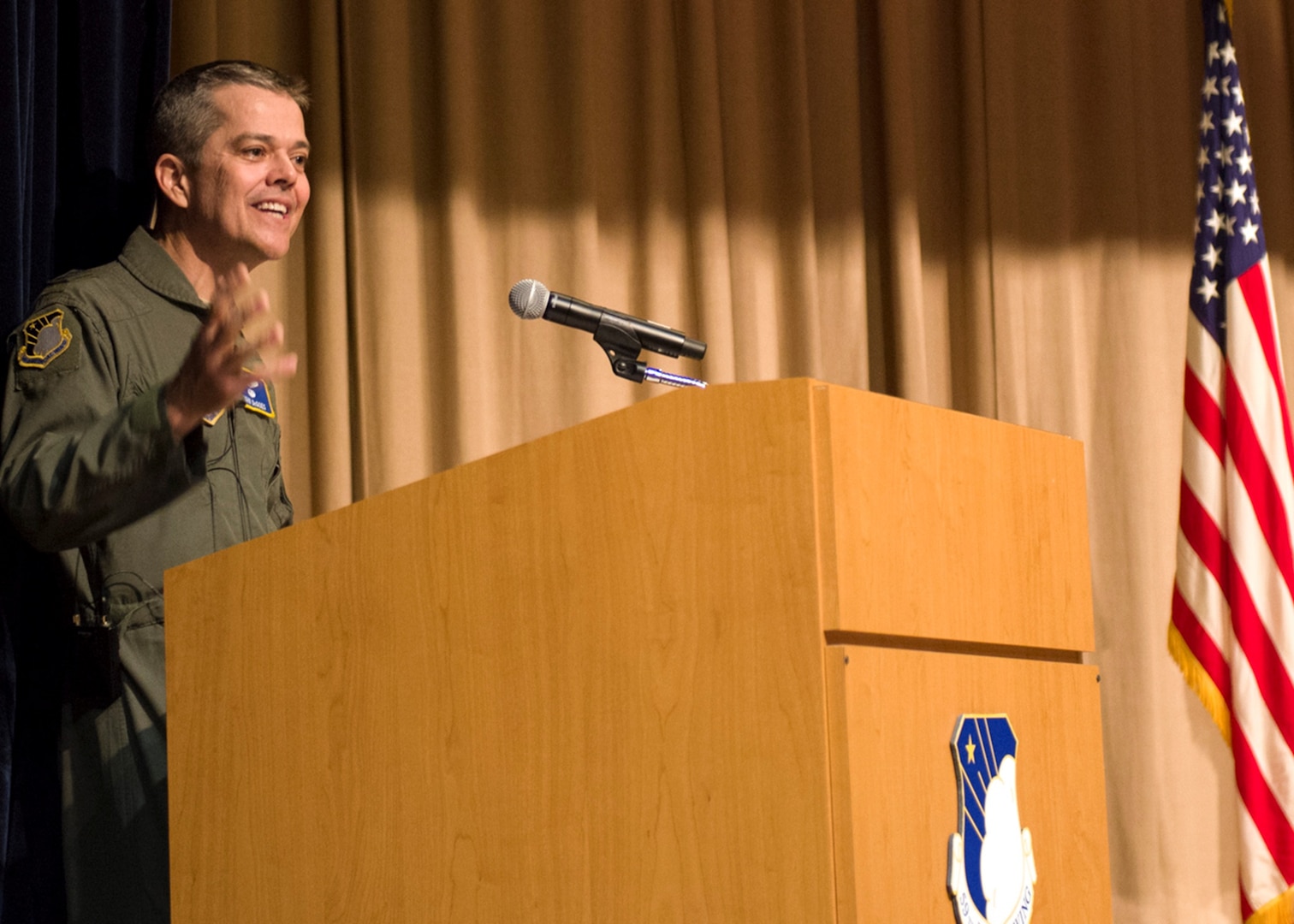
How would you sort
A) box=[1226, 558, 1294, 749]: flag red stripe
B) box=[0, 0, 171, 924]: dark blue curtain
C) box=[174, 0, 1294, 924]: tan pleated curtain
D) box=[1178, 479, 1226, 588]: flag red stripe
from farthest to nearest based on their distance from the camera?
box=[1178, 479, 1226, 588]: flag red stripe, box=[1226, 558, 1294, 749]: flag red stripe, box=[174, 0, 1294, 924]: tan pleated curtain, box=[0, 0, 171, 924]: dark blue curtain

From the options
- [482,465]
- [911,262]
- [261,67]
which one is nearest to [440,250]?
[261,67]

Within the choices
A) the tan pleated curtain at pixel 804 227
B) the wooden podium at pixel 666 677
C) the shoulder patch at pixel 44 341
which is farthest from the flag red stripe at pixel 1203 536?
the shoulder patch at pixel 44 341

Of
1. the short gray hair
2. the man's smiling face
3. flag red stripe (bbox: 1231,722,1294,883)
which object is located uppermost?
the short gray hair

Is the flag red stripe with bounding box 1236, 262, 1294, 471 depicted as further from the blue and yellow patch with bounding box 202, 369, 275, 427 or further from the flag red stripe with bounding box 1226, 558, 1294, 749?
the blue and yellow patch with bounding box 202, 369, 275, 427

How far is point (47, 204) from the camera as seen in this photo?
2172 mm

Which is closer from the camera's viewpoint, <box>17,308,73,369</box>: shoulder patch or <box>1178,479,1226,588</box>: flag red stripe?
<box>17,308,73,369</box>: shoulder patch

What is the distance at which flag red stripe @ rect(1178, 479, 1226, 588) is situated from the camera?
305 centimetres

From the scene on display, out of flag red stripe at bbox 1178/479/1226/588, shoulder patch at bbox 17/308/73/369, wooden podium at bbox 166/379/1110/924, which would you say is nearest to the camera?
wooden podium at bbox 166/379/1110/924

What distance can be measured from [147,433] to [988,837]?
2.92 ft

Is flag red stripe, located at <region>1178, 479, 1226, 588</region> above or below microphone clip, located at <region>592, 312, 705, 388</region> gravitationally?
below

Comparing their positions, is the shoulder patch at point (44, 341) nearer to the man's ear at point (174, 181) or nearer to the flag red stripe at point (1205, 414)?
the man's ear at point (174, 181)

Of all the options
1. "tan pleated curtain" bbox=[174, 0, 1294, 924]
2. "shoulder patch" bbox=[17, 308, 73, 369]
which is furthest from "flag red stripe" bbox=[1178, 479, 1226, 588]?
"shoulder patch" bbox=[17, 308, 73, 369]

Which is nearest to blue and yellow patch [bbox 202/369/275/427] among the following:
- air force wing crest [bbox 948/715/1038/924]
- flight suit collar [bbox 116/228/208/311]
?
flight suit collar [bbox 116/228/208/311]

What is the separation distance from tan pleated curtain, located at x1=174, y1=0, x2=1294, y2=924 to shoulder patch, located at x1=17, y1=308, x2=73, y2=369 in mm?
891
